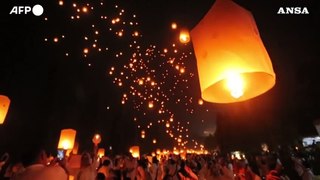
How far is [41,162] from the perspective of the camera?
441 cm

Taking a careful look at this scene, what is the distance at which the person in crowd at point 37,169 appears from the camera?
414 centimetres

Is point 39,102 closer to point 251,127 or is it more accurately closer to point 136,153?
point 136,153

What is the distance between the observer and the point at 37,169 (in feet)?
13.8

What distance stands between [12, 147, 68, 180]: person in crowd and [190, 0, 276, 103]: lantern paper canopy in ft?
11.3

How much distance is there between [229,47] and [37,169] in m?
3.88

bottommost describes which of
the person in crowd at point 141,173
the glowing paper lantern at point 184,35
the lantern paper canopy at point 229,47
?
the person in crowd at point 141,173

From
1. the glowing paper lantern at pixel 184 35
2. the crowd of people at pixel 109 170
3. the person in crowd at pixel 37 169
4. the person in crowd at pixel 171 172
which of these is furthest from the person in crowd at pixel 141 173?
the glowing paper lantern at pixel 184 35

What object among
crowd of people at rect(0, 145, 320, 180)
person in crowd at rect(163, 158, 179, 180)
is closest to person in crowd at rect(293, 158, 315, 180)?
crowd of people at rect(0, 145, 320, 180)

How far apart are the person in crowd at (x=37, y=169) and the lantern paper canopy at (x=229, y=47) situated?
345 centimetres

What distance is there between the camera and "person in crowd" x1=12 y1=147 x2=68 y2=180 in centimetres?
414

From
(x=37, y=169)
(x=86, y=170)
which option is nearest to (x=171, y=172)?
(x=86, y=170)

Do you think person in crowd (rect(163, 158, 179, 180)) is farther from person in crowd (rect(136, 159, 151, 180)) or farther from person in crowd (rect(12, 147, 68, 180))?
person in crowd (rect(12, 147, 68, 180))

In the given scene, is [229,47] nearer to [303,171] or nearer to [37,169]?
[37,169]

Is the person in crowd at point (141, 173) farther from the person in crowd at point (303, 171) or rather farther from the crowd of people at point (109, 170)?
the person in crowd at point (303, 171)
